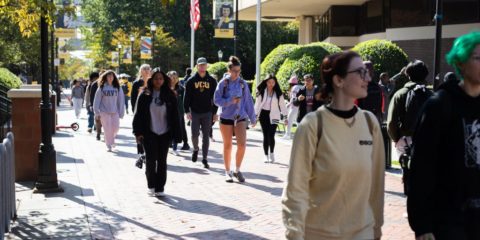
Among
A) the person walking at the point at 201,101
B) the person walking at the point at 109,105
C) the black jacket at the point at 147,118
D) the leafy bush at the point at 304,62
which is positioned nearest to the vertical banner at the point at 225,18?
the leafy bush at the point at 304,62

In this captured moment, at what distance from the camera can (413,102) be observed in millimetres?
7316

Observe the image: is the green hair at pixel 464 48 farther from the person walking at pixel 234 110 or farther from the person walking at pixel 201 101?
the person walking at pixel 201 101

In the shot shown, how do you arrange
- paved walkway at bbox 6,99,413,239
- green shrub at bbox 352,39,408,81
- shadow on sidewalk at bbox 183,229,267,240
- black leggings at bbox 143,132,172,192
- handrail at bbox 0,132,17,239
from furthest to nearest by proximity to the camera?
green shrub at bbox 352,39,408,81, black leggings at bbox 143,132,172,192, paved walkway at bbox 6,99,413,239, shadow on sidewalk at bbox 183,229,267,240, handrail at bbox 0,132,17,239

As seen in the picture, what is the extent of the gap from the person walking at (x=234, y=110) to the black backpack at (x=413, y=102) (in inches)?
136

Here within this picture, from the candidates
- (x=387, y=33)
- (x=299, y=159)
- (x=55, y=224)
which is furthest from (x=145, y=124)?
(x=387, y=33)

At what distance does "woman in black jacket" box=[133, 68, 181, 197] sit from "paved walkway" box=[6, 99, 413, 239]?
344mm

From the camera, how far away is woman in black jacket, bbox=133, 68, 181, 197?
911 centimetres

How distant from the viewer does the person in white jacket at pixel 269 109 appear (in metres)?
12.7

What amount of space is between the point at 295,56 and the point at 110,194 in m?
14.8

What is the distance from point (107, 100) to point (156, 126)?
20.0ft

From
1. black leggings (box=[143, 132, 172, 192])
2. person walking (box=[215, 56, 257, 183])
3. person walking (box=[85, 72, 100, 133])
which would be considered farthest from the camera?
person walking (box=[85, 72, 100, 133])

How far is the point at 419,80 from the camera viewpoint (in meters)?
7.51

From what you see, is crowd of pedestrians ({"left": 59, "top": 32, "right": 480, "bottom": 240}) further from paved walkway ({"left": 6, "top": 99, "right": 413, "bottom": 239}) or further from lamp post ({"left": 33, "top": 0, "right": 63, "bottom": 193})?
lamp post ({"left": 33, "top": 0, "right": 63, "bottom": 193})

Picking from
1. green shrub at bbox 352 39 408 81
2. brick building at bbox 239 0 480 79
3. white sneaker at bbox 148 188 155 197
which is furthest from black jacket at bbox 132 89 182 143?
brick building at bbox 239 0 480 79
